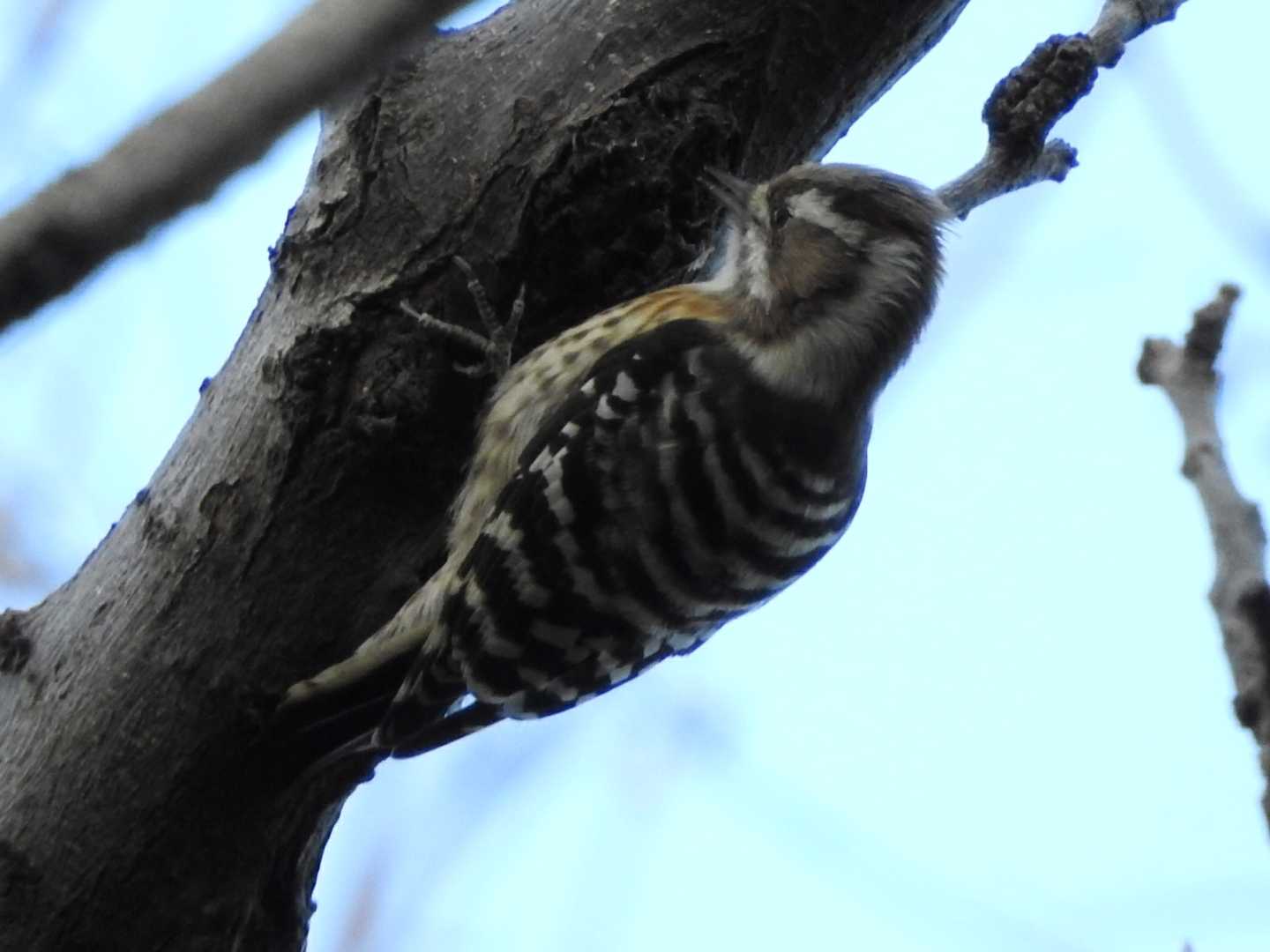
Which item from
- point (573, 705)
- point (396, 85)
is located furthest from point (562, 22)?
point (573, 705)

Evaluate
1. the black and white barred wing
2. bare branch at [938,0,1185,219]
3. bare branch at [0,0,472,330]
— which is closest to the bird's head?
bare branch at [938,0,1185,219]

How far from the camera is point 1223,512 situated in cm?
163

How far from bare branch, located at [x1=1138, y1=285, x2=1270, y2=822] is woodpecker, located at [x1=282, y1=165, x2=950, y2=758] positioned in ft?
5.76

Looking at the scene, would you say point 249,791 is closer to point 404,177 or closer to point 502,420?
point 502,420

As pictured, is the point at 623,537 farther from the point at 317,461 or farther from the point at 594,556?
the point at 317,461

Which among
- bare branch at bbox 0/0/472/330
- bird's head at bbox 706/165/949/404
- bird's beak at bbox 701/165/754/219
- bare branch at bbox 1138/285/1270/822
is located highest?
bird's beak at bbox 701/165/754/219

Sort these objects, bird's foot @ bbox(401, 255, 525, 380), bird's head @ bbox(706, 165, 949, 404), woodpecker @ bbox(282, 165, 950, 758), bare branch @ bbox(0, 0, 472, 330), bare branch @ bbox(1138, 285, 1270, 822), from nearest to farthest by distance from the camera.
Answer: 1. bare branch @ bbox(0, 0, 472, 330)
2. bare branch @ bbox(1138, 285, 1270, 822)
3. bird's foot @ bbox(401, 255, 525, 380)
4. woodpecker @ bbox(282, 165, 950, 758)
5. bird's head @ bbox(706, 165, 949, 404)

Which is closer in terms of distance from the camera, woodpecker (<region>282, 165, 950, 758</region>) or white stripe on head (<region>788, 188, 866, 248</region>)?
woodpecker (<region>282, 165, 950, 758</region>)

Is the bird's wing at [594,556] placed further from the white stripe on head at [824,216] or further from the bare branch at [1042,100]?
the bare branch at [1042,100]

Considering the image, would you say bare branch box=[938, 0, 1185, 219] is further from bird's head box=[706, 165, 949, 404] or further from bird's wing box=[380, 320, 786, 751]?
bird's wing box=[380, 320, 786, 751]

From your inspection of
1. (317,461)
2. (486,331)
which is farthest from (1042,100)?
(317,461)

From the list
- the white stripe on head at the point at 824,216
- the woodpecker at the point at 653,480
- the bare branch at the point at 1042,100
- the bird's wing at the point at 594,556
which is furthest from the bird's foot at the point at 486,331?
the bare branch at the point at 1042,100

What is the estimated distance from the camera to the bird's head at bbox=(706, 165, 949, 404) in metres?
4.11

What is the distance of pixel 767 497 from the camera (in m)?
3.76
